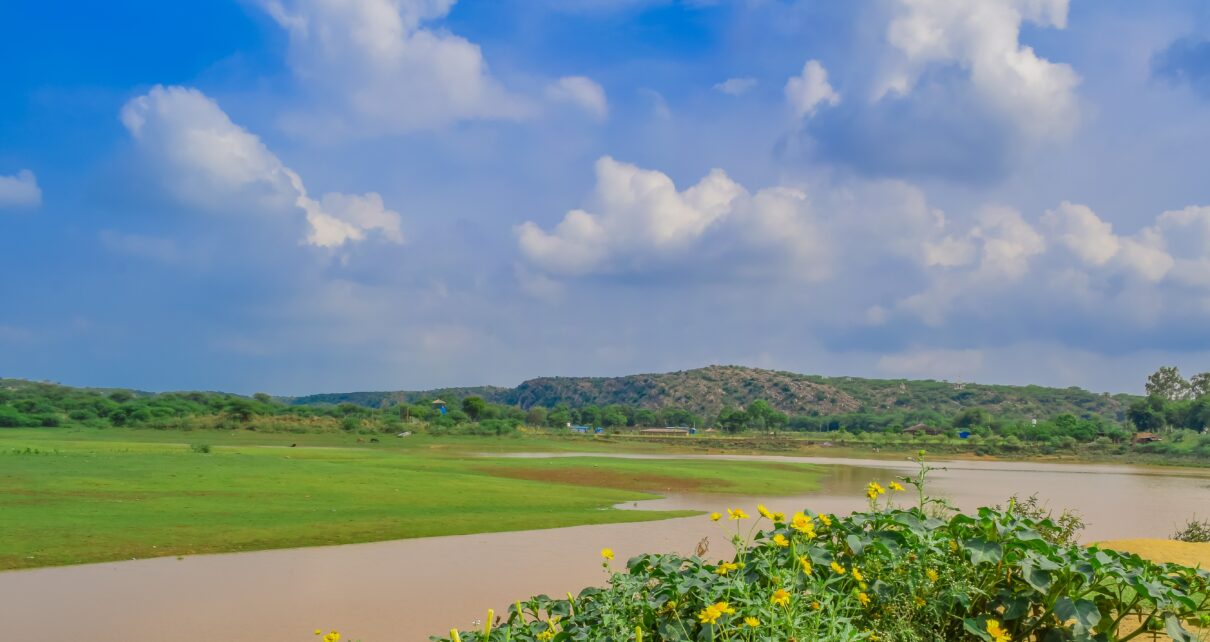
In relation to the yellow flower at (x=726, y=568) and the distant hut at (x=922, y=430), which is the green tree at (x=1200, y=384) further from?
the yellow flower at (x=726, y=568)

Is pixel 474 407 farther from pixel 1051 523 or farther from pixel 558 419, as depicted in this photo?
pixel 1051 523

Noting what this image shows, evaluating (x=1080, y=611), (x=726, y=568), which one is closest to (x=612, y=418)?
(x=726, y=568)

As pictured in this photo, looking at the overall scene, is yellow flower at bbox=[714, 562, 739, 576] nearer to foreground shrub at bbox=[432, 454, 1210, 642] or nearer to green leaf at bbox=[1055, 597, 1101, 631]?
foreground shrub at bbox=[432, 454, 1210, 642]

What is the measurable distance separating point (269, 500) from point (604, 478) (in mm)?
18064

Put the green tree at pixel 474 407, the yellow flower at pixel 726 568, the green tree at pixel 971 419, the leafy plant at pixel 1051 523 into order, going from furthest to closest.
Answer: the green tree at pixel 971 419 → the green tree at pixel 474 407 → the leafy plant at pixel 1051 523 → the yellow flower at pixel 726 568

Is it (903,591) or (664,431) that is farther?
(664,431)

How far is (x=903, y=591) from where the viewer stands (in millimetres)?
4160

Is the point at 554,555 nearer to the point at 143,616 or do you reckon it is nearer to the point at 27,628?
the point at 143,616

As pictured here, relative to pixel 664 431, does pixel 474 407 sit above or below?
above

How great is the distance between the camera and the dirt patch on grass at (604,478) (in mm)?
37469

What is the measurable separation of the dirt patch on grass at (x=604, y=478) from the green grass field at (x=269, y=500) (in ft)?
0.31

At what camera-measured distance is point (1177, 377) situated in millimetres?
142375

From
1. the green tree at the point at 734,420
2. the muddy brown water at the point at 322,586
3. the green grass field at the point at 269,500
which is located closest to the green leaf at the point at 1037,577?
the muddy brown water at the point at 322,586

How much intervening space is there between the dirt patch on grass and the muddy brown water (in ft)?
42.6
